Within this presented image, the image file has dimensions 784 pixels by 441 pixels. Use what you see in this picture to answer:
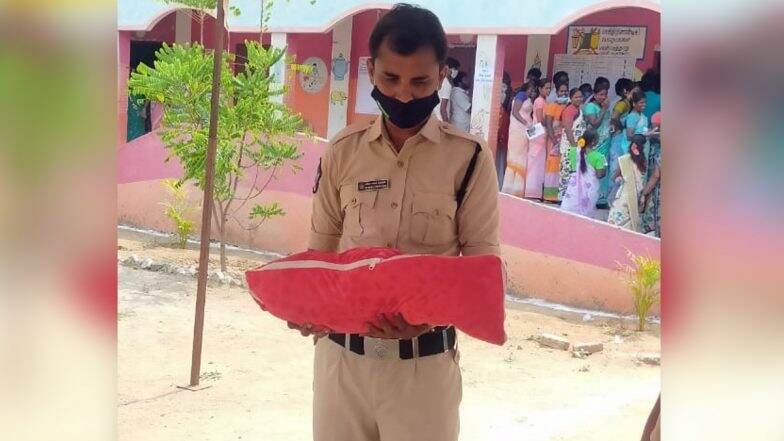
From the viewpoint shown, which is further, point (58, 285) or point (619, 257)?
point (619, 257)

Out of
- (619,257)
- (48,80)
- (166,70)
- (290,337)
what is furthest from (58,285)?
(166,70)

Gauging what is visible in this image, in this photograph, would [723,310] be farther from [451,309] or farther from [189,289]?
[189,289]

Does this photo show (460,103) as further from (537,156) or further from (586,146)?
(586,146)

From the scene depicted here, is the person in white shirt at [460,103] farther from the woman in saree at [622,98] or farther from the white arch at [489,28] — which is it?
the woman in saree at [622,98]

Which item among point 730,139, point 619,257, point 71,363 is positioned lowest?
point 619,257

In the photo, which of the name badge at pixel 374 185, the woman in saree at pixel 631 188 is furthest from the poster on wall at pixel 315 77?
the name badge at pixel 374 185

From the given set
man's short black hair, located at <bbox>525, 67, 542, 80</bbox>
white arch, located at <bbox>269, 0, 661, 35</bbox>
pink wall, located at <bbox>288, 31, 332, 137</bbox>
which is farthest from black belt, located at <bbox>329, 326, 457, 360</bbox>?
pink wall, located at <bbox>288, 31, 332, 137</bbox>

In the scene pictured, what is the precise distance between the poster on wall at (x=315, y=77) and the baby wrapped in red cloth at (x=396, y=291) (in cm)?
908

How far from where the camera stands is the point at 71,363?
2.52 ft

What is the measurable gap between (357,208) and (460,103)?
24.4 ft

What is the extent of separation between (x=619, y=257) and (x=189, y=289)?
3.88 m

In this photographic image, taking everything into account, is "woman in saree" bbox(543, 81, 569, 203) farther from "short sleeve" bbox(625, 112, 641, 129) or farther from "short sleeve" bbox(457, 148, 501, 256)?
"short sleeve" bbox(457, 148, 501, 256)

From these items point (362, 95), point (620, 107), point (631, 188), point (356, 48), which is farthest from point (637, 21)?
point (356, 48)

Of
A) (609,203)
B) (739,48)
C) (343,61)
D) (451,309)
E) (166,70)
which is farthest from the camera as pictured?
(343,61)
